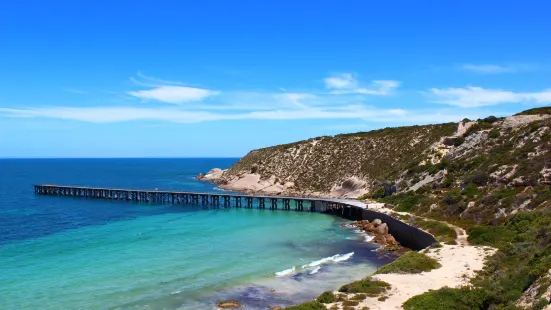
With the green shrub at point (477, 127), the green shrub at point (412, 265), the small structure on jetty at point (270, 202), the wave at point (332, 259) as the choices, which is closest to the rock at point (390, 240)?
the small structure on jetty at point (270, 202)

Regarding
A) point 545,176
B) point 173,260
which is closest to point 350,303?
point 173,260

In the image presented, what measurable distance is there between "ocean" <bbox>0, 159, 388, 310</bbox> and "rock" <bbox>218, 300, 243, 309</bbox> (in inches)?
19.1

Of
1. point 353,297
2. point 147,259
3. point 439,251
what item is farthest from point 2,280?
point 439,251

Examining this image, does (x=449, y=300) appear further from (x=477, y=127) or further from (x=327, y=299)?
(x=477, y=127)

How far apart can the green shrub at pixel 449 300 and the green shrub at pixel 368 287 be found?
233cm

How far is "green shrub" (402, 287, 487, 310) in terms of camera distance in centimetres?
1831

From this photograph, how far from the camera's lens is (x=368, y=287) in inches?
896

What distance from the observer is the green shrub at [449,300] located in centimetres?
1831

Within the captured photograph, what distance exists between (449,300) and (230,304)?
39.8 feet

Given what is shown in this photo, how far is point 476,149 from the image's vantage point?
192 ft

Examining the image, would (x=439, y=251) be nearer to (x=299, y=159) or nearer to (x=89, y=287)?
(x=89, y=287)

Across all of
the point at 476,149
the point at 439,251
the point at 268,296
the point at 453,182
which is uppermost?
the point at 476,149

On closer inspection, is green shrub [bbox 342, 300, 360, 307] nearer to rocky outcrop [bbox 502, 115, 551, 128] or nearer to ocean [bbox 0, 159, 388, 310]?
ocean [bbox 0, 159, 388, 310]

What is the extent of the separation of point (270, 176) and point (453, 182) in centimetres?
5495
